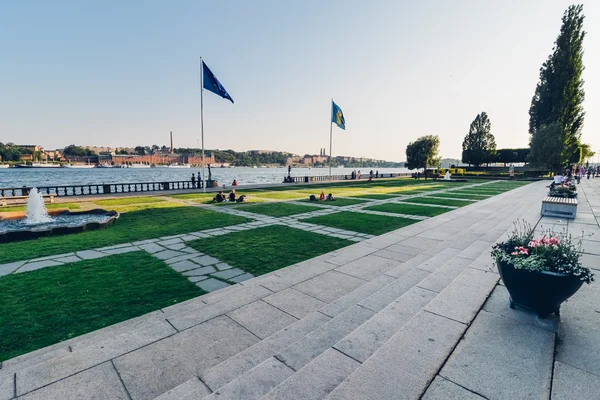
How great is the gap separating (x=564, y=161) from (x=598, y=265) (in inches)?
1909

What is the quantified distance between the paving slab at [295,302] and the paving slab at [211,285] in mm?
1065

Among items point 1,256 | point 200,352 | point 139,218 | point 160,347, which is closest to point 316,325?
point 200,352

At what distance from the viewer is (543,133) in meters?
40.8

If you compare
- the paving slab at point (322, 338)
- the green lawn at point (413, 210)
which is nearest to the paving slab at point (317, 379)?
the paving slab at point (322, 338)

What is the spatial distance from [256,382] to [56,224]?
11472 millimetres

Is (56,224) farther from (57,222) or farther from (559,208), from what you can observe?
(559,208)

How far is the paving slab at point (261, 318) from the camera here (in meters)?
3.64

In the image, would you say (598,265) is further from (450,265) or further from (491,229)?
(491,229)

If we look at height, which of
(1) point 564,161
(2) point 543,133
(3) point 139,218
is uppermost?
(2) point 543,133

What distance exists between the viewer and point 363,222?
10891 mm

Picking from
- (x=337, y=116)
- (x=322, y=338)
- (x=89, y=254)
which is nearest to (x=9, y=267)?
(x=89, y=254)

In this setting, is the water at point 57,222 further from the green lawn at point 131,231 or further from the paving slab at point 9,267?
the paving slab at point 9,267

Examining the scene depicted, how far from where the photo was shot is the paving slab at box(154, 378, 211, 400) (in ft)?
7.90

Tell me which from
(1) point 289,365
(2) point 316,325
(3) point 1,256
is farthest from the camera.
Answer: (3) point 1,256
